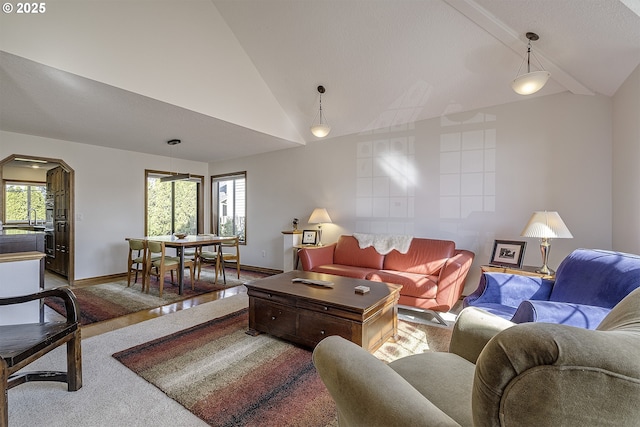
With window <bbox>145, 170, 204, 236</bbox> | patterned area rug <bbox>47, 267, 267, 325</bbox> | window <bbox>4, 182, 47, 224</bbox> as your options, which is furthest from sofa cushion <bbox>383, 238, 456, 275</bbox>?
window <bbox>4, 182, 47, 224</bbox>

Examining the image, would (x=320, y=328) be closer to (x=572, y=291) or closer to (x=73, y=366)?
(x=73, y=366)

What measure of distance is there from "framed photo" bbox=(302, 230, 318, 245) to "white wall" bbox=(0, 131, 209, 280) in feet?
10.7

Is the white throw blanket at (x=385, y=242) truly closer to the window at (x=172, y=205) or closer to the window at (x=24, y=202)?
the window at (x=172, y=205)

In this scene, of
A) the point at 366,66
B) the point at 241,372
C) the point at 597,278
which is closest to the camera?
the point at 597,278

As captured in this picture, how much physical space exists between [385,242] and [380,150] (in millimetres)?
1390

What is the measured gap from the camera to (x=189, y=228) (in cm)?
646

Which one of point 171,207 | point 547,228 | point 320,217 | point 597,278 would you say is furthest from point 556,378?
point 171,207

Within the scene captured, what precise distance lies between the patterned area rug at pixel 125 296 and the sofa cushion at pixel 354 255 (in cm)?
174

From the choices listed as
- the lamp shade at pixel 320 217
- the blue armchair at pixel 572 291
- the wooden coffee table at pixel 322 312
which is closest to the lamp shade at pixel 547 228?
the blue armchair at pixel 572 291

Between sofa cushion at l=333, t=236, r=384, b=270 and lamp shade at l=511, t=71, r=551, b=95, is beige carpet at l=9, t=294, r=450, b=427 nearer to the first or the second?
sofa cushion at l=333, t=236, r=384, b=270

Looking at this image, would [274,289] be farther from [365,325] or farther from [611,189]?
[611,189]

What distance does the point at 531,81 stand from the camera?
2.30m

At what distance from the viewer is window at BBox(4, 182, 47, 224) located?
23.1 feet

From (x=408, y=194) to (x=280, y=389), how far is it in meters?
3.05
